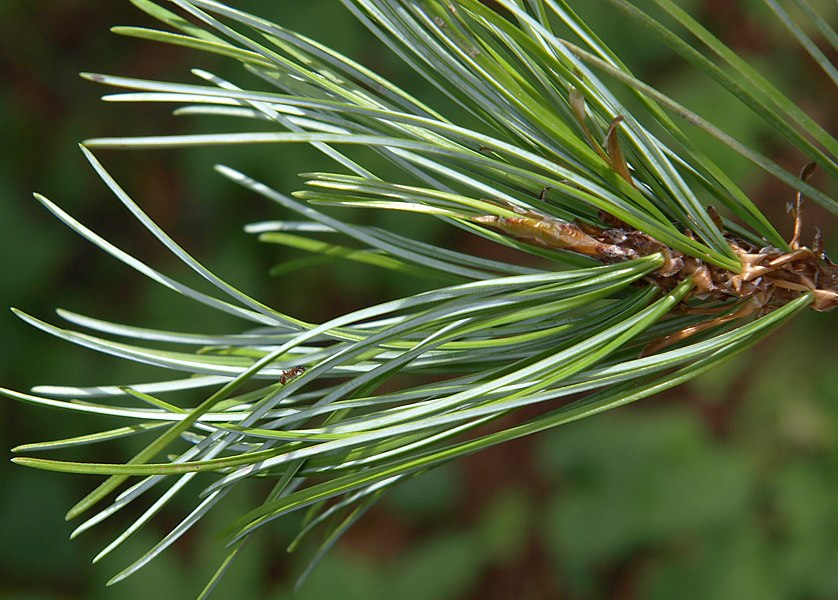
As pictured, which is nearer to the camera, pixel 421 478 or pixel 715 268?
pixel 715 268

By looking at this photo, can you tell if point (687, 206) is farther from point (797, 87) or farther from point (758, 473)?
point (797, 87)

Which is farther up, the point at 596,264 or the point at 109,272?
the point at 109,272

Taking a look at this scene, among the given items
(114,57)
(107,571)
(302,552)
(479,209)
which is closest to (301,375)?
(479,209)

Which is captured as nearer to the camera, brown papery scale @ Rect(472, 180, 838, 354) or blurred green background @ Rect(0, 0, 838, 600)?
brown papery scale @ Rect(472, 180, 838, 354)

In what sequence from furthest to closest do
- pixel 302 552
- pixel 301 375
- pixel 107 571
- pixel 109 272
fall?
pixel 109 272 → pixel 302 552 → pixel 107 571 → pixel 301 375

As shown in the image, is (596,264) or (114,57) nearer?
(596,264)

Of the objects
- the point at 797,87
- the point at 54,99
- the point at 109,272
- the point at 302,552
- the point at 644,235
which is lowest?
the point at 302,552

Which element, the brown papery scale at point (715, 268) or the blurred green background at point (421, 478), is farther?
the blurred green background at point (421, 478)

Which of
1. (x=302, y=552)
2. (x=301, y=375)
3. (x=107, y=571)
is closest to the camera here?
(x=301, y=375)
